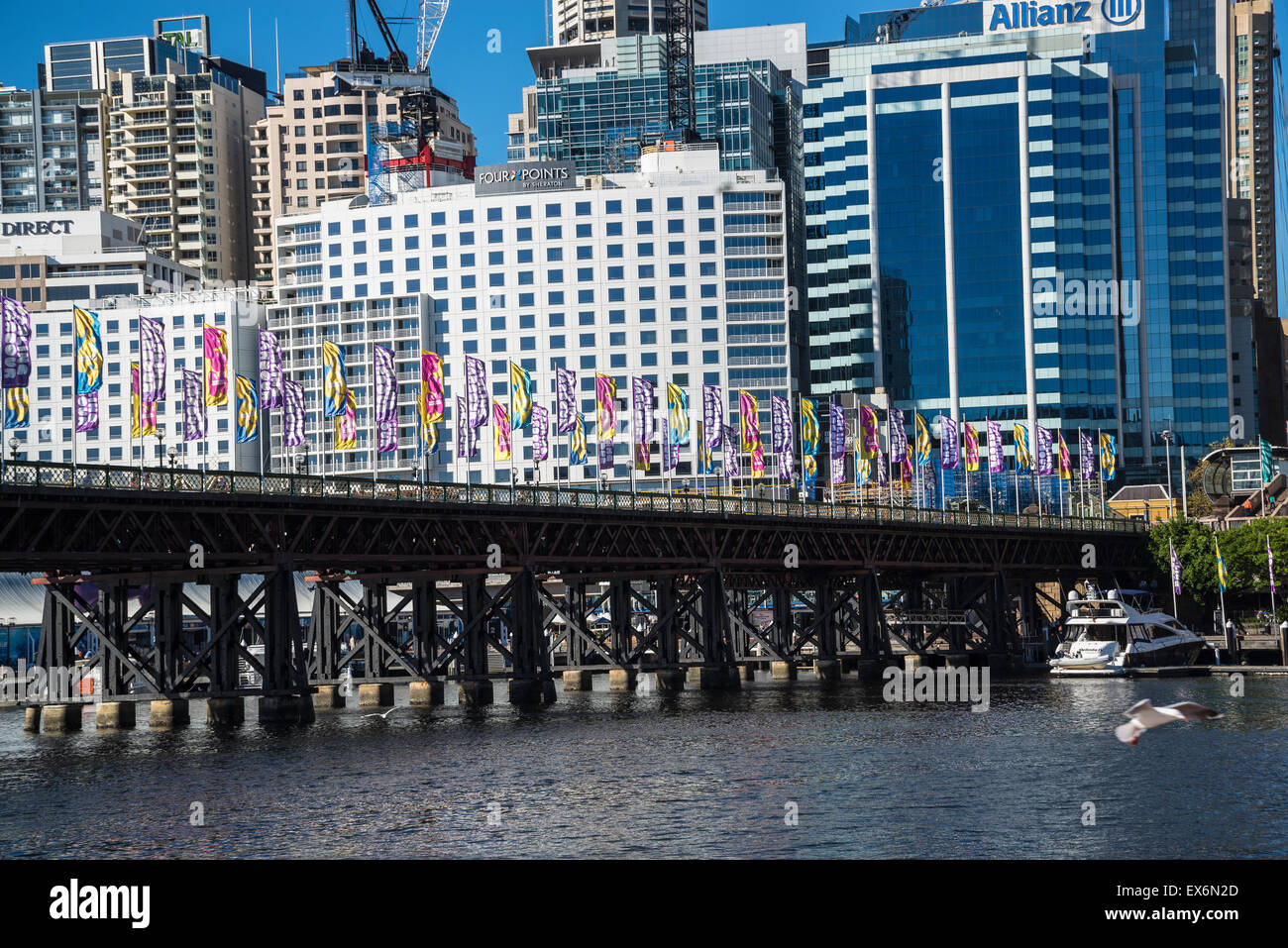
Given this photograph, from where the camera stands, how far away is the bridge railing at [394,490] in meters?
81.9

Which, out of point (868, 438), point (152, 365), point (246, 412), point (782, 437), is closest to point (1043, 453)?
point (868, 438)

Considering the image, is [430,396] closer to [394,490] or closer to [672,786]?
[394,490]

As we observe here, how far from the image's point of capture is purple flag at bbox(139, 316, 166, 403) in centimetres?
9200

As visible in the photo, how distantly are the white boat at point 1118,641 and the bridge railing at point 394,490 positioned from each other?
17306 mm

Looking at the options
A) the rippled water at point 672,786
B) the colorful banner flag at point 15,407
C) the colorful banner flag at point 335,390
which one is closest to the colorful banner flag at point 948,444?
the rippled water at point 672,786

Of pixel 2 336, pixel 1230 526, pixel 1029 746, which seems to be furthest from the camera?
pixel 1230 526

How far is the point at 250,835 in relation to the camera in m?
53.8

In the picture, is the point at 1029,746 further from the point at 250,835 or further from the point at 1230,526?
the point at 1230,526

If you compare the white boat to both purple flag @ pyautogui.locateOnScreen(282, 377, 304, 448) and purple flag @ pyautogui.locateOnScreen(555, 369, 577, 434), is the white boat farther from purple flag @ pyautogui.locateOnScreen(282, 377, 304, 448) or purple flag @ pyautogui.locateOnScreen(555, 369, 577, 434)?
purple flag @ pyautogui.locateOnScreen(282, 377, 304, 448)

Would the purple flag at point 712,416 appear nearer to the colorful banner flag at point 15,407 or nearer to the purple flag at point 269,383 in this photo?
the purple flag at point 269,383

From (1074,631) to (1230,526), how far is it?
50558 millimetres

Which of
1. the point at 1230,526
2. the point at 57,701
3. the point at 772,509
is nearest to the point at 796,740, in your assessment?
the point at 57,701

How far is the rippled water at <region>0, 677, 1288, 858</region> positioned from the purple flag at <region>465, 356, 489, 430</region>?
2149 centimetres

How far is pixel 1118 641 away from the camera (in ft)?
421
